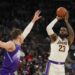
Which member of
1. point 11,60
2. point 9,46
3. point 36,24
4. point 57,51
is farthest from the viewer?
point 36,24

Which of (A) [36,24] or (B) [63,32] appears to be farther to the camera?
(A) [36,24]

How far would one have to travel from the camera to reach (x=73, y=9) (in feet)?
69.9

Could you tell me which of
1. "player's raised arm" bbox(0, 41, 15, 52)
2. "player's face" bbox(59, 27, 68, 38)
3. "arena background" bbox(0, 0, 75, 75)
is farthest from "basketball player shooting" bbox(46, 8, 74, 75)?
"arena background" bbox(0, 0, 75, 75)

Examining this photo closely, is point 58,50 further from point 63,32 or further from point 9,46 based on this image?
point 9,46

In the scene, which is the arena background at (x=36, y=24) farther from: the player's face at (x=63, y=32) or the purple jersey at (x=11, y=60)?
the purple jersey at (x=11, y=60)

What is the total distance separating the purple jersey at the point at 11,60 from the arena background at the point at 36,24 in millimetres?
6212

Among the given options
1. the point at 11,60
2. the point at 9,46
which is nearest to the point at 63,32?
the point at 11,60

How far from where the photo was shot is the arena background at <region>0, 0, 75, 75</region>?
54.5 feet

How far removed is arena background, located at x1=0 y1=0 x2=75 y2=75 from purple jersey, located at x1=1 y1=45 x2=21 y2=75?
20.4ft

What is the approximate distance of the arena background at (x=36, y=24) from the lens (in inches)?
655

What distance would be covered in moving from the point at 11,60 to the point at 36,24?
11240mm

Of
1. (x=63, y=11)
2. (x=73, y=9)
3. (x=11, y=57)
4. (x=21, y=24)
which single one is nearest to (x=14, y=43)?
(x=11, y=57)

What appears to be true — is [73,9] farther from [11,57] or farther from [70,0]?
[11,57]

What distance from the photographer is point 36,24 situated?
2028cm
